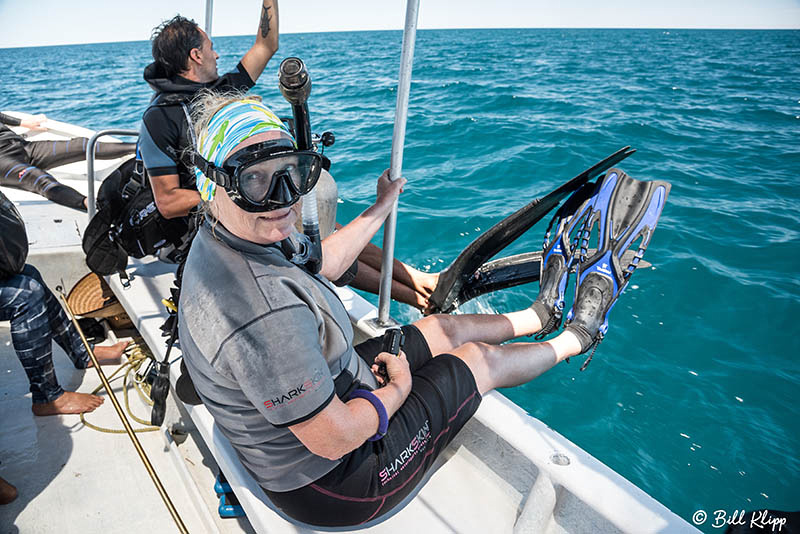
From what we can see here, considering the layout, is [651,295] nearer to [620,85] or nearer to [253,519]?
[253,519]

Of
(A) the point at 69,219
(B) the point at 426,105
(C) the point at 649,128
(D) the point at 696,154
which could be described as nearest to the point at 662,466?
(A) the point at 69,219

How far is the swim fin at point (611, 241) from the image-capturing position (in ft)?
8.12

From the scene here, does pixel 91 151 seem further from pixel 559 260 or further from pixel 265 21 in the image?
pixel 559 260

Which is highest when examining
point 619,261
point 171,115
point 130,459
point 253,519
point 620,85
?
point 620,85

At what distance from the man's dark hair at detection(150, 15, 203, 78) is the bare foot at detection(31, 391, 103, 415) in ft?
5.98

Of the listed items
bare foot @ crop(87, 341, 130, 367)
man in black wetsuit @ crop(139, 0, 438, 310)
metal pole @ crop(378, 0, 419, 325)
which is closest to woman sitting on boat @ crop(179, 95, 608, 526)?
metal pole @ crop(378, 0, 419, 325)

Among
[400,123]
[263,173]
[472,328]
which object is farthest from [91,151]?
[472,328]

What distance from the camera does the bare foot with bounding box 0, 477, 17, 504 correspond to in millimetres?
2041

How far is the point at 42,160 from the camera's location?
16.6 ft

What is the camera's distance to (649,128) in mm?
10445

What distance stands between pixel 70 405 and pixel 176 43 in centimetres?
202

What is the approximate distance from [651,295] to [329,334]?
438 cm

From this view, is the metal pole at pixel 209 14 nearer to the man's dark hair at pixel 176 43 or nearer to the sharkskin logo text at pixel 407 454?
the man's dark hair at pixel 176 43

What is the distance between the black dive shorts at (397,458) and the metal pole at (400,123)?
0.50m
